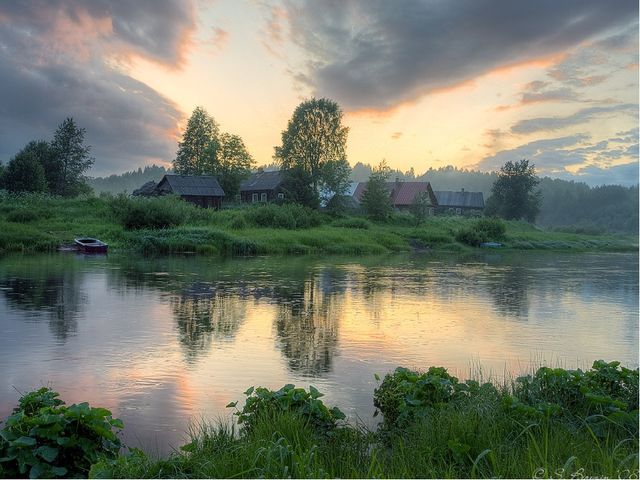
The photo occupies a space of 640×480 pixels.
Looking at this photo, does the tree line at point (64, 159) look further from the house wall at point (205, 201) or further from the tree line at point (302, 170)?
the house wall at point (205, 201)

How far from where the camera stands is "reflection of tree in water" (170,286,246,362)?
980 centimetres

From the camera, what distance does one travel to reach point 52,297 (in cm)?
1442

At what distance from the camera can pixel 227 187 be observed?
56000 mm

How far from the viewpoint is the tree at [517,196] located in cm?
6197

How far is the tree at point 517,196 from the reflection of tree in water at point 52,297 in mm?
51578

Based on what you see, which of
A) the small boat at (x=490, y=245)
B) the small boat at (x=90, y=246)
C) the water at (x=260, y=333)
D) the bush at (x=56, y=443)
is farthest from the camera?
the small boat at (x=490, y=245)

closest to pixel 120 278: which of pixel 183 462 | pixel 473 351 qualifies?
pixel 473 351

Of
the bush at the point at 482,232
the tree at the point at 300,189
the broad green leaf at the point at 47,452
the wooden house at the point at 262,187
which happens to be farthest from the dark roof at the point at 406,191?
the broad green leaf at the point at 47,452

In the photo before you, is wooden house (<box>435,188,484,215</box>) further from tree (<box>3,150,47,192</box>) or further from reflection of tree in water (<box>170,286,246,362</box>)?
reflection of tree in water (<box>170,286,246,362</box>)

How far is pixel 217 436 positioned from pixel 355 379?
3.20 m

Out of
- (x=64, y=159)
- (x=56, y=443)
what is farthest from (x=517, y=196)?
(x=56, y=443)

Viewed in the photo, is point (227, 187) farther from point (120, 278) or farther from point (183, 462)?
point (183, 462)

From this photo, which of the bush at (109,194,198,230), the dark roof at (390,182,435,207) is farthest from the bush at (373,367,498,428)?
the dark roof at (390,182,435,207)

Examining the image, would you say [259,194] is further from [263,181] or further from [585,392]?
[585,392]
